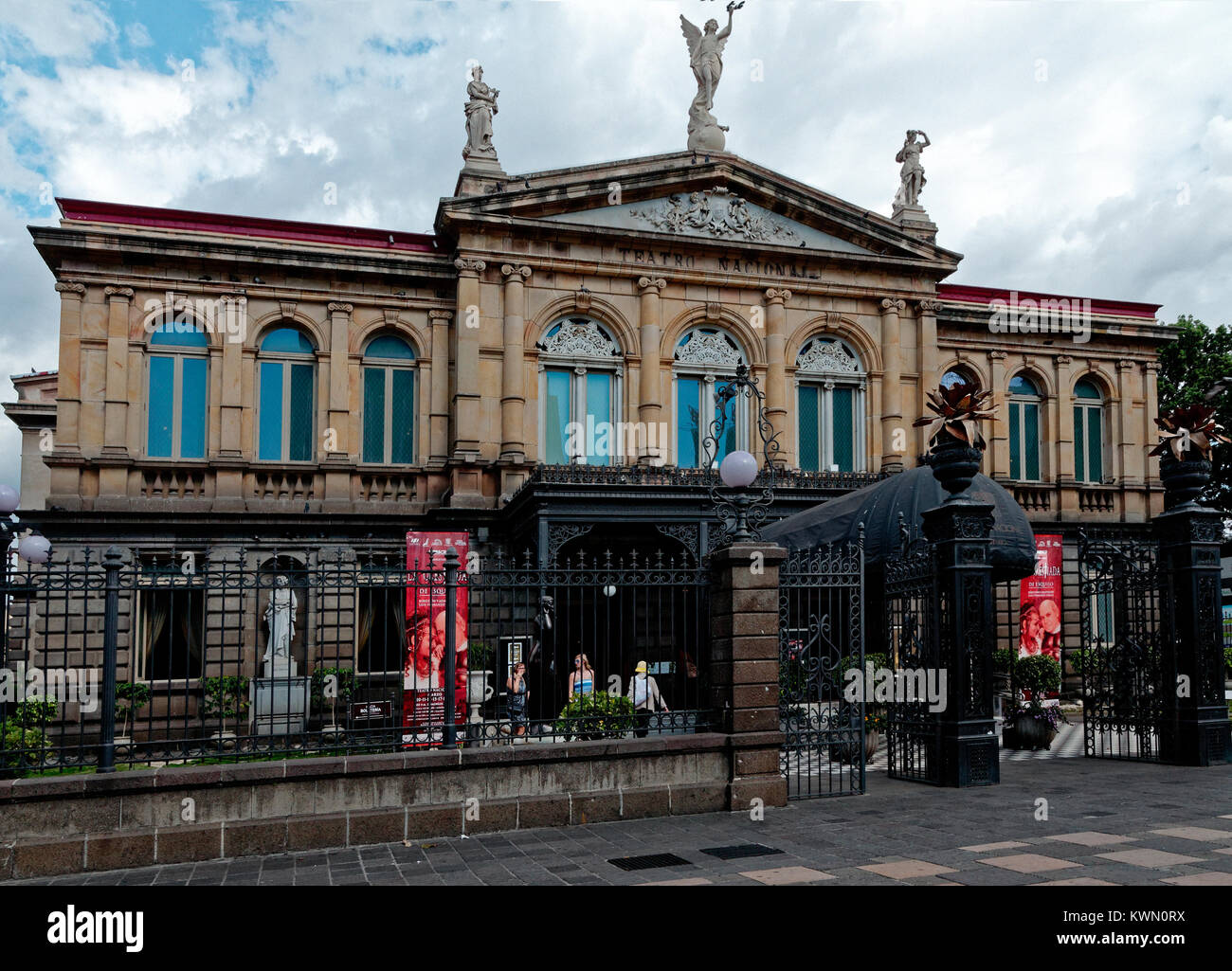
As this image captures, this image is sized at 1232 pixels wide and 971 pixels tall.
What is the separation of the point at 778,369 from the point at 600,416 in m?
4.26

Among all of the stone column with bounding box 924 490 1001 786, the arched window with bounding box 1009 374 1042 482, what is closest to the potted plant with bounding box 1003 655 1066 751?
the stone column with bounding box 924 490 1001 786

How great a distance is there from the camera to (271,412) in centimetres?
2272

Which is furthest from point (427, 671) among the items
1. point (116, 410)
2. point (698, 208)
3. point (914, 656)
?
point (698, 208)

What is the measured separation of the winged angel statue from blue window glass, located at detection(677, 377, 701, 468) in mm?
5470

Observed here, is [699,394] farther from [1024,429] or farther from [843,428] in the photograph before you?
[1024,429]

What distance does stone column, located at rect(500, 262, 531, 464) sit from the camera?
22.7 m

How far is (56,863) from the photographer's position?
8.53 m

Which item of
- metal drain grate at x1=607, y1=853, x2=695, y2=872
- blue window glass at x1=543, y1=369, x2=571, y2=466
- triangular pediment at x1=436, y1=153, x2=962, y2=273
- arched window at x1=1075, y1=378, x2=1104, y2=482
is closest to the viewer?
metal drain grate at x1=607, y1=853, x2=695, y2=872

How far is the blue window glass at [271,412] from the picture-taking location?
2262cm

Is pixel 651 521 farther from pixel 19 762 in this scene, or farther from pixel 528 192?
pixel 19 762

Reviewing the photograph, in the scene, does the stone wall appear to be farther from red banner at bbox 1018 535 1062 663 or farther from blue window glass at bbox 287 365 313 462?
red banner at bbox 1018 535 1062 663

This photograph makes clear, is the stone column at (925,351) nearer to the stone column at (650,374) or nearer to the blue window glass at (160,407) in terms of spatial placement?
the stone column at (650,374)

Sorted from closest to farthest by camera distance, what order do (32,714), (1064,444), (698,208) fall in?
(32,714), (698,208), (1064,444)
